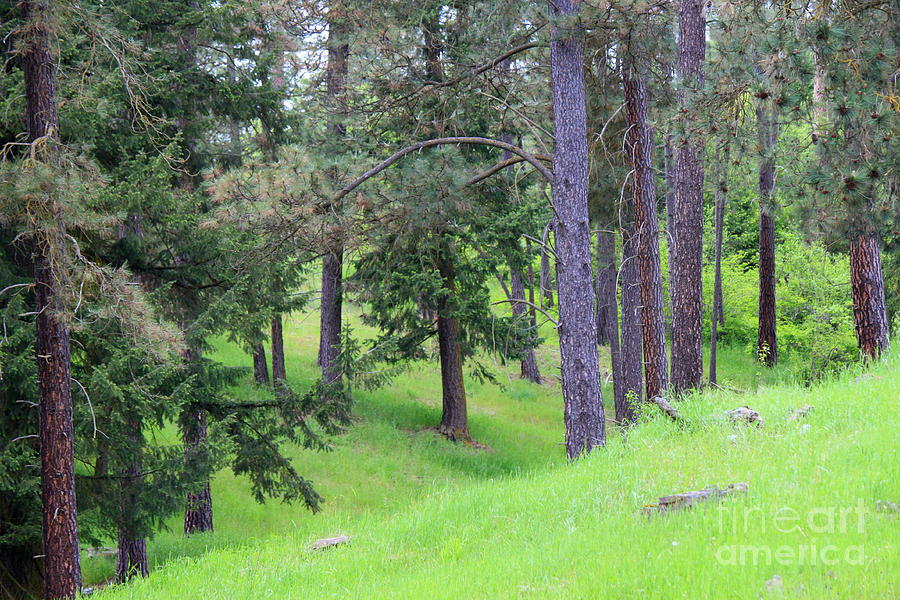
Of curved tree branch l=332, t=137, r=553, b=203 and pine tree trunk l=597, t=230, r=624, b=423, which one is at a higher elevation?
curved tree branch l=332, t=137, r=553, b=203

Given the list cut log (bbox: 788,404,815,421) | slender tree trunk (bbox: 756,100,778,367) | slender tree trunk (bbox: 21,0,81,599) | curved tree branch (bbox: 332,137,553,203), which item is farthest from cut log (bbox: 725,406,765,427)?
slender tree trunk (bbox: 756,100,778,367)

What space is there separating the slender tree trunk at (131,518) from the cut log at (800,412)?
7070mm

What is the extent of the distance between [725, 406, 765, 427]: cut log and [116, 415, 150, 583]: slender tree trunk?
655cm

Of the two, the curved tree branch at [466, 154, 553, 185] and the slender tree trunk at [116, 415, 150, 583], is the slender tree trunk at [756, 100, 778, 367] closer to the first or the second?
the curved tree branch at [466, 154, 553, 185]

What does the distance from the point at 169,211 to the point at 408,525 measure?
6.36 m

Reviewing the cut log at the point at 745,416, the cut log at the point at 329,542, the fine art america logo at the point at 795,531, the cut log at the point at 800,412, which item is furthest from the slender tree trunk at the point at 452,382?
the fine art america logo at the point at 795,531

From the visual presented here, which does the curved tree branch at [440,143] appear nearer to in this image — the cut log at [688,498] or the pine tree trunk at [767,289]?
the cut log at [688,498]

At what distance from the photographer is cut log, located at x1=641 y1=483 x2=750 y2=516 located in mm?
5480

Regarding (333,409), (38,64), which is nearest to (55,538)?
(333,409)

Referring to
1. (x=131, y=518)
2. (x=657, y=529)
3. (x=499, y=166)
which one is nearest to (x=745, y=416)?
(x=657, y=529)

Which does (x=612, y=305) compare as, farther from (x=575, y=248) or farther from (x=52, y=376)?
(x=52, y=376)

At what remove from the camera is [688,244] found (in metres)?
12.0

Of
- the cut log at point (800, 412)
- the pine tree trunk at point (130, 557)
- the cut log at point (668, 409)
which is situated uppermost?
the cut log at point (800, 412)

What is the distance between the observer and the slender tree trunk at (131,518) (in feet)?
30.6
